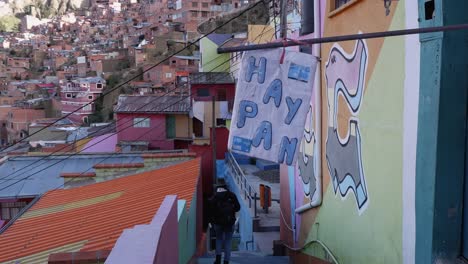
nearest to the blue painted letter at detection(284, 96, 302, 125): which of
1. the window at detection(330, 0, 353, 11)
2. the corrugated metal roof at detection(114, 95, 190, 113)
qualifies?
the window at detection(330, 0, 353, 11)

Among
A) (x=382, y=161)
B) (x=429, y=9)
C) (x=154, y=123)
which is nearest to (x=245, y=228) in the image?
(x=382, y=161)

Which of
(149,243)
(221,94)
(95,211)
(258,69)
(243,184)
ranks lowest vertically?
(243,184)

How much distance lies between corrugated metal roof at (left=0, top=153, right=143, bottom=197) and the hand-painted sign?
1158 cm

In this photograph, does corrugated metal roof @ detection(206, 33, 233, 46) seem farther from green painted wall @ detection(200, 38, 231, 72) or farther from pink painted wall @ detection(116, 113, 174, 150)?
pink painted wall @ detection(116, 113, 174, 150)

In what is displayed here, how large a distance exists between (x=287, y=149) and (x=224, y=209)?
3190 mm

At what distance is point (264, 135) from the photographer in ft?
14.2

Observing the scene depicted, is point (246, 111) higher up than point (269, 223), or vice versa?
point (246, 111)

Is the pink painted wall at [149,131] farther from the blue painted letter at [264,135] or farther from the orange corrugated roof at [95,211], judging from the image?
the blue painted letter at [264,135]

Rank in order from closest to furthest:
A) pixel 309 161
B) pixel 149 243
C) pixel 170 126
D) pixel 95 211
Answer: pixel 149 243 < pixel 309 161 < pixel 95 211 < pixel 170 126

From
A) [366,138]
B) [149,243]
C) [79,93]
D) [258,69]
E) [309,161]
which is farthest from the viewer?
[79,93]

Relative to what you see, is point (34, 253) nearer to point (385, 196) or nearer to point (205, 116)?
point (385, 196)

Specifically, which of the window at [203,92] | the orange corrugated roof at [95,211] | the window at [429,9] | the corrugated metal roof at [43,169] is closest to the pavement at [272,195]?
the orange corrugated roof at [95,211]

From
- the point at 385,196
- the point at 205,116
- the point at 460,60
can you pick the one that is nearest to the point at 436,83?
the point at 460,60

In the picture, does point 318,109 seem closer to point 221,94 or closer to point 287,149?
point 287,149
